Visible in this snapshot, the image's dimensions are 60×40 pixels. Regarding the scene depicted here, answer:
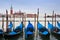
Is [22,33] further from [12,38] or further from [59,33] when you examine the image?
[59,33]

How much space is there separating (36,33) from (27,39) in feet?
2.83

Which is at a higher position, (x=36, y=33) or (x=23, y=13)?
(x=23, y=13)

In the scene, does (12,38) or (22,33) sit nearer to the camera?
(12,38)

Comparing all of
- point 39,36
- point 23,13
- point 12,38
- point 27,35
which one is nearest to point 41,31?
point 39,36

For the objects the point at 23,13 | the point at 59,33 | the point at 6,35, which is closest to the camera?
the point at 6,35

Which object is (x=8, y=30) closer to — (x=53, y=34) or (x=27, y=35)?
(x=27, y=35)

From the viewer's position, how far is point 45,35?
7652 millimetres

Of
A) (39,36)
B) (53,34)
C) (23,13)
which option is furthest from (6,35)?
(23,13)

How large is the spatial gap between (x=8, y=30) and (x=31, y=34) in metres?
1.01

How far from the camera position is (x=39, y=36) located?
8062 millimetres

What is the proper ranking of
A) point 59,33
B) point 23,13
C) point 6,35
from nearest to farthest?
point 6,35, point 59,33, point 23,13

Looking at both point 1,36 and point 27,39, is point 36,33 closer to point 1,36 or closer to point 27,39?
point 27,39

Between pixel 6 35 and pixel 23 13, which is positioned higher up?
A: pixel 23 13

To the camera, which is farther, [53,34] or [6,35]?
[53,34]
